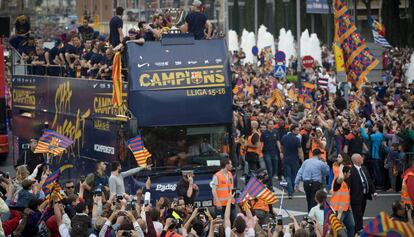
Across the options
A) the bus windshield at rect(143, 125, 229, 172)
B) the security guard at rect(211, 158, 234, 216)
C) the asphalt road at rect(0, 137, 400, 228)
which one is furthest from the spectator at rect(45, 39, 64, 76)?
the security guard at rect(211, 158, 234, 216)

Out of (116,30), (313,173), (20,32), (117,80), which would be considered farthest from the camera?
(20,32)

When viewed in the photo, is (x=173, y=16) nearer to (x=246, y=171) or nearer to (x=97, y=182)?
(x=246, y=171)

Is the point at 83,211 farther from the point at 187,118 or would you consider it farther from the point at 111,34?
the point at 111,34

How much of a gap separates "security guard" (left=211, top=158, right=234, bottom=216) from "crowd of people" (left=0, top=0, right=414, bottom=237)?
0.05 ft

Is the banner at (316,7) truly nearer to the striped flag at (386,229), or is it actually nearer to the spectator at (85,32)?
the spectator at (85,32)

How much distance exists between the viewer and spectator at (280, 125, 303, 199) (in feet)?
84.6

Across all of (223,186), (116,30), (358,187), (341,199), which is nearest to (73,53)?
(116,30)

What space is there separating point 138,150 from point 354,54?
→ 1569cm

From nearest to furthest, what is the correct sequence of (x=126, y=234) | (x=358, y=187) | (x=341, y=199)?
(x=126, y=234) < (x=341, y=199) < (x=358, y=187)

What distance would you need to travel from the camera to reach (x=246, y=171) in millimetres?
28594

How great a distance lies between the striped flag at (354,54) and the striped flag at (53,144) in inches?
569

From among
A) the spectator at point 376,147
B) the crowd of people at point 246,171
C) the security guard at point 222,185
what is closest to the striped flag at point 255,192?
the crowd of people at point 246,171

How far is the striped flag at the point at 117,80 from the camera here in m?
21.8

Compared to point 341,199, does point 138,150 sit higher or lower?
higher
